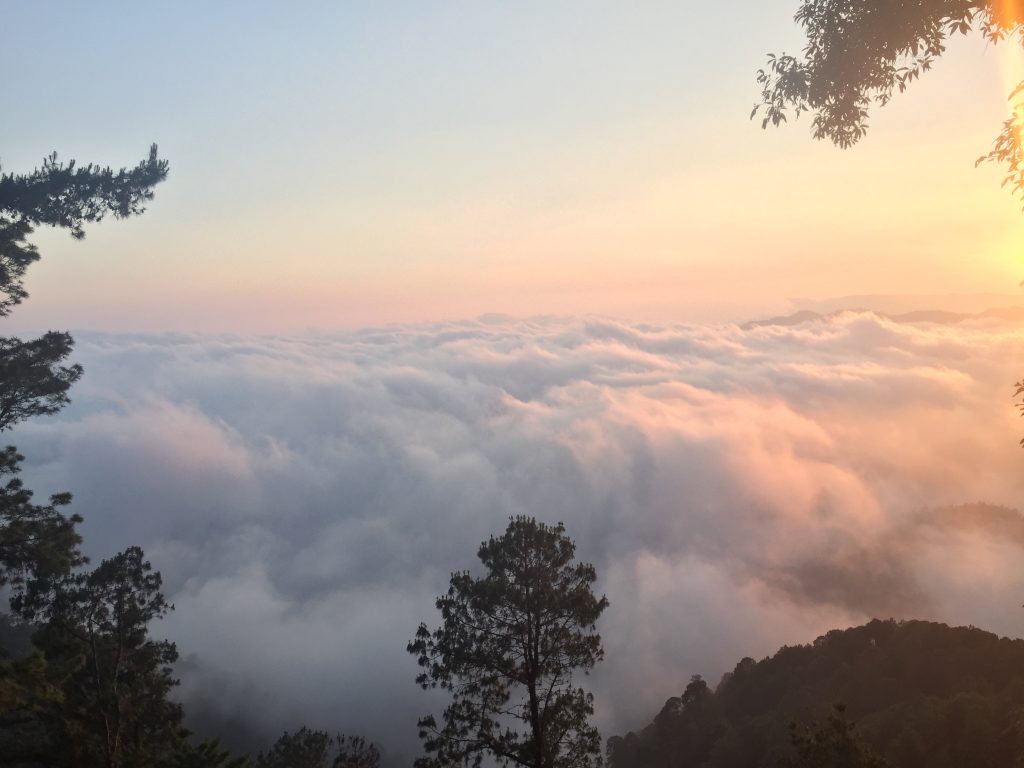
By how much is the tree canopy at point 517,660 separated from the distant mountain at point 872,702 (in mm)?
14444

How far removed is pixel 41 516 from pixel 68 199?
947cm

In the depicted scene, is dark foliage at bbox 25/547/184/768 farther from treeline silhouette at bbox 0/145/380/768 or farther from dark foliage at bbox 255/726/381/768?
dark foliage at bbox 255/726/381/768

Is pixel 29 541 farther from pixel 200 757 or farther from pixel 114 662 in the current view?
pixel 200 757

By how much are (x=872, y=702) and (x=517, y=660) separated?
1434 inches

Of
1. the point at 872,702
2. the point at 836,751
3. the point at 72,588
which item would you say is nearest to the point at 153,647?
the point at 72,588

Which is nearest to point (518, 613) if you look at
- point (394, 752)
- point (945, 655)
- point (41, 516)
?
point (41, 516)

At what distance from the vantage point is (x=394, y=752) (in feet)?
489

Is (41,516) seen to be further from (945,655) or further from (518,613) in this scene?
(945,655)

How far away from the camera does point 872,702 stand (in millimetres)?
41188

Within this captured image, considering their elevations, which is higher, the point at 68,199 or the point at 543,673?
the point at 68,199

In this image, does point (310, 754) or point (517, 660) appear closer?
point (517, 660)

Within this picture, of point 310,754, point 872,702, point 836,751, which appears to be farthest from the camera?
point 872,702

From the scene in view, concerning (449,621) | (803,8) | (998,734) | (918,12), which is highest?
(803,8)

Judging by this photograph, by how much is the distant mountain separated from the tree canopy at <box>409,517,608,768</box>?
569 inches
